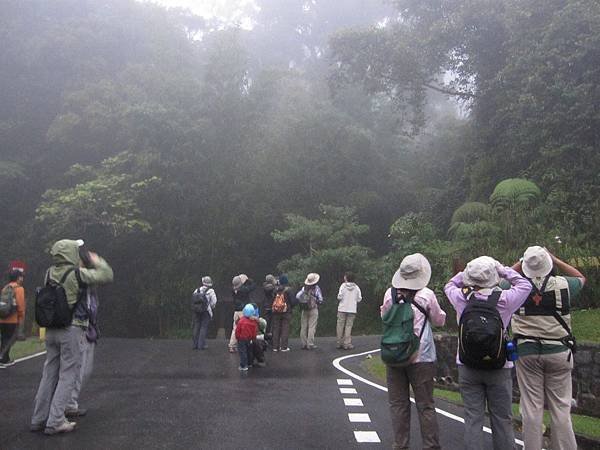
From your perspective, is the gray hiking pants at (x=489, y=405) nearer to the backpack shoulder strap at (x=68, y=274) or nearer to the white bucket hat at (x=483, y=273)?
the white bucket hat at (x=483, y=273)

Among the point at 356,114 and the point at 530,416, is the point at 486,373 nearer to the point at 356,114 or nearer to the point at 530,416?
the point at 530,416

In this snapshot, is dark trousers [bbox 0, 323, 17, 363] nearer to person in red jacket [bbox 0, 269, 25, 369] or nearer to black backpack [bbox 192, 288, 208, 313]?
person in red jacket [bbox 0, 269, 25, 369]

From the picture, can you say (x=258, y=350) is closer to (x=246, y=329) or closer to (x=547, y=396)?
(x=246, y=329)

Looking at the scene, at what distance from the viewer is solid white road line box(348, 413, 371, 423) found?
7.41 meters

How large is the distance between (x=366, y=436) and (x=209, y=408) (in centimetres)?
227

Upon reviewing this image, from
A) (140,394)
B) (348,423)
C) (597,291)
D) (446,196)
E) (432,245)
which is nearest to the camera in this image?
(348,423)

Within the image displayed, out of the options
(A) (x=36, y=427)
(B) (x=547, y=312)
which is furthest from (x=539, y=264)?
(A) (x=36, y=427)

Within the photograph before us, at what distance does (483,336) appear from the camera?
496 centimetres

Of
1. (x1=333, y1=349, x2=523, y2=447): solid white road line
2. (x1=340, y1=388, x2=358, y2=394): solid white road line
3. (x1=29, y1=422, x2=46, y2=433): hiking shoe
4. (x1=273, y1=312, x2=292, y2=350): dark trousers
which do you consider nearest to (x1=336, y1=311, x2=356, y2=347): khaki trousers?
(x1=333, y1=349, x2=523, y2=447): solid white road line

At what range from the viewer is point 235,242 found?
2625 cm

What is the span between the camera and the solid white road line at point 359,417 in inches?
292

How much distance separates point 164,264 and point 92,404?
17.6m

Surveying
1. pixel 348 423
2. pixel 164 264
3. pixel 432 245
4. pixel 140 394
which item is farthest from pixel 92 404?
pixel 164 264

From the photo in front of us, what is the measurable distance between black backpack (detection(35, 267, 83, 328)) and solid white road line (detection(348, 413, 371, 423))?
342cm
